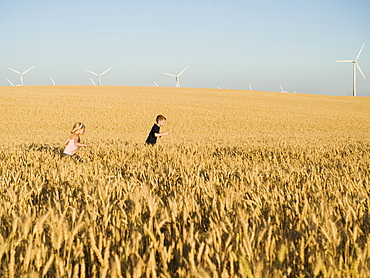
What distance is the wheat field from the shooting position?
69.7 inches

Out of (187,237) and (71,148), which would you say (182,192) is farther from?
(71,148)

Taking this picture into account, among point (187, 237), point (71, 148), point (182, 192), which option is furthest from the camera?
point (71, 148)

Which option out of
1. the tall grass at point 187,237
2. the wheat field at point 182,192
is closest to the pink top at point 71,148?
the wheat field at point 182,192

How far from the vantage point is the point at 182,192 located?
10.8ft

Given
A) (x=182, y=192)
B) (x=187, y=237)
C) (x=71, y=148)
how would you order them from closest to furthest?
(x=187, y=237) → (x=182, y=192) → (x=71, y=148)

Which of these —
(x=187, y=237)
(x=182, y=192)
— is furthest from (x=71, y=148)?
(x=187, y=237)

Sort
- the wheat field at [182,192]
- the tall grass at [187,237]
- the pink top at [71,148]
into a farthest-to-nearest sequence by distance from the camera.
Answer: the pink top at [71,148]
the wheat field at [182,192]
the tall grass at [187,237]

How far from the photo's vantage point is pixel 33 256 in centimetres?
177

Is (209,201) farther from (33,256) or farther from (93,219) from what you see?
(33,256)

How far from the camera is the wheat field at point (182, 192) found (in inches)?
69.7

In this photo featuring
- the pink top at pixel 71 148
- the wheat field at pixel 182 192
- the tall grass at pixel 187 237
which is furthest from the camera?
the pink top at pixel 71 148

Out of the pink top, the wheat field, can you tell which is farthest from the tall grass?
the pink top

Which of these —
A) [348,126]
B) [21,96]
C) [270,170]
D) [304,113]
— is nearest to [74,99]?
[21,96]

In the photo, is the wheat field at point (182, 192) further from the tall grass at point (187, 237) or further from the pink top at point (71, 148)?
the pink top at point (71, 148)
